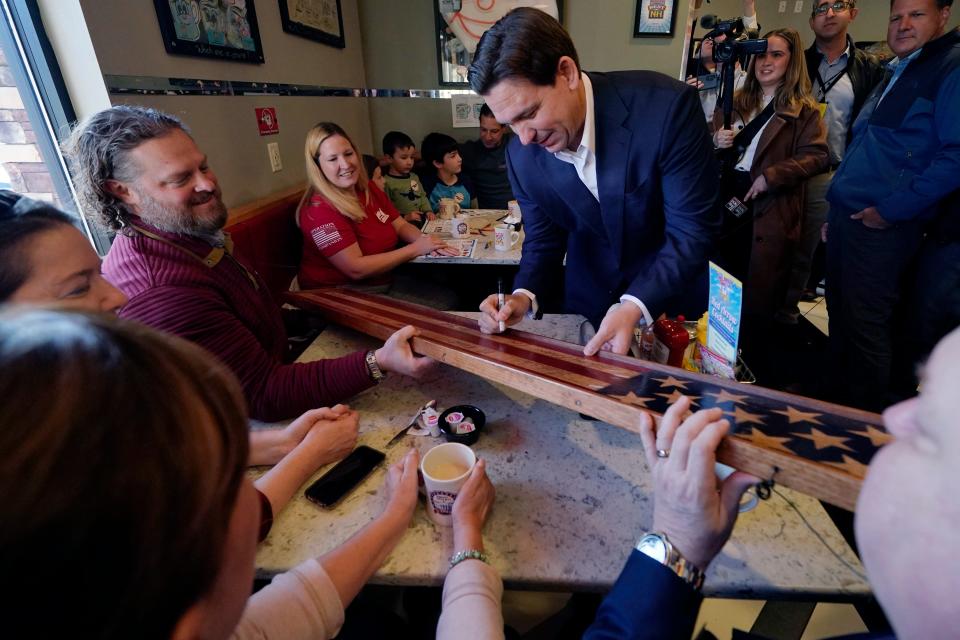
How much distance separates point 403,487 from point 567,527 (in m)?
0.32

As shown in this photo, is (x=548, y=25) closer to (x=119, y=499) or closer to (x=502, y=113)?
(x=502, y=113)

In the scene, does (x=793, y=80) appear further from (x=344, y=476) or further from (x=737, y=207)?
(x=344, y=476)

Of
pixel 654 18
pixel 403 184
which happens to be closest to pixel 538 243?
pixel 403 184

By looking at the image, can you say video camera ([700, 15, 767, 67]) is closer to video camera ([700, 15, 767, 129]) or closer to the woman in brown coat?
video camera ([700, 15, 767, 129])

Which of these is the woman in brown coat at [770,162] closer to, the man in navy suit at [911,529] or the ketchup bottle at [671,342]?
the ketchup bottle at [671,342]

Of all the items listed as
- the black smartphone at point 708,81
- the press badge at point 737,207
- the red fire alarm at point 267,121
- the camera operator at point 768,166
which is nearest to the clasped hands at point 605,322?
the red fire alarm at point 267,121

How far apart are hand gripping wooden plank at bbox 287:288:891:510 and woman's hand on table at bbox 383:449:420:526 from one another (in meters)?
0.26

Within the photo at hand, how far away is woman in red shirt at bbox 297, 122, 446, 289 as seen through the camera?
2381 mm

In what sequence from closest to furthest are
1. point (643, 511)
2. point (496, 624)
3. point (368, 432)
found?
point (496, 624) → point (643, 511) → point (368, 432)

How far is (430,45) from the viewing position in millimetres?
4141

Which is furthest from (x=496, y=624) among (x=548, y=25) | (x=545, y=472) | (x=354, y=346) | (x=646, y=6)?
(x=646, y=6)

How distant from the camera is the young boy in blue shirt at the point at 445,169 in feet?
12.4

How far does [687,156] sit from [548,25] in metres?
0.57

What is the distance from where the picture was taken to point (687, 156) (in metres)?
1.44
